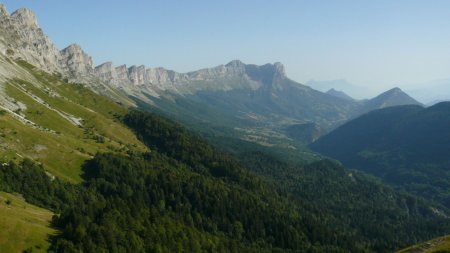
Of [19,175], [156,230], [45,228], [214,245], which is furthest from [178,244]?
[19,175]

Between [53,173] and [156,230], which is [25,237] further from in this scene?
[53,173]

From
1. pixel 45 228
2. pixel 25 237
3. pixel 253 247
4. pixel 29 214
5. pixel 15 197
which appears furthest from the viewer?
pixel 253 247

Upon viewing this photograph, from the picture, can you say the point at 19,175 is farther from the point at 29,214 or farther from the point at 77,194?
the point at 29,214

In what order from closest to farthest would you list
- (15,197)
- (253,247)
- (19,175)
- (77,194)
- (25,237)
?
(25,237), (15,197), (19,175), (77,194), (253,247)

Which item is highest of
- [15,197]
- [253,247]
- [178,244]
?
[15,197]

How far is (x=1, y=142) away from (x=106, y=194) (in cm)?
4736

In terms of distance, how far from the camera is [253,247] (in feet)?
620

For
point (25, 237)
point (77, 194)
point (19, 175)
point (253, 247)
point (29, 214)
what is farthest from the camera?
point (253, 247)

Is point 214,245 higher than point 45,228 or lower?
lower

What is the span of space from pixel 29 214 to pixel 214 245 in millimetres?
67290

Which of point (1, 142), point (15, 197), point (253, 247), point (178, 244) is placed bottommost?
point (253, 247)

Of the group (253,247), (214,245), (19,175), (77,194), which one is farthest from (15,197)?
(253,247)

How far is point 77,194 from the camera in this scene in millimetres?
172250

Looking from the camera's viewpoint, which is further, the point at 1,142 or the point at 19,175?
the point at 1,142
